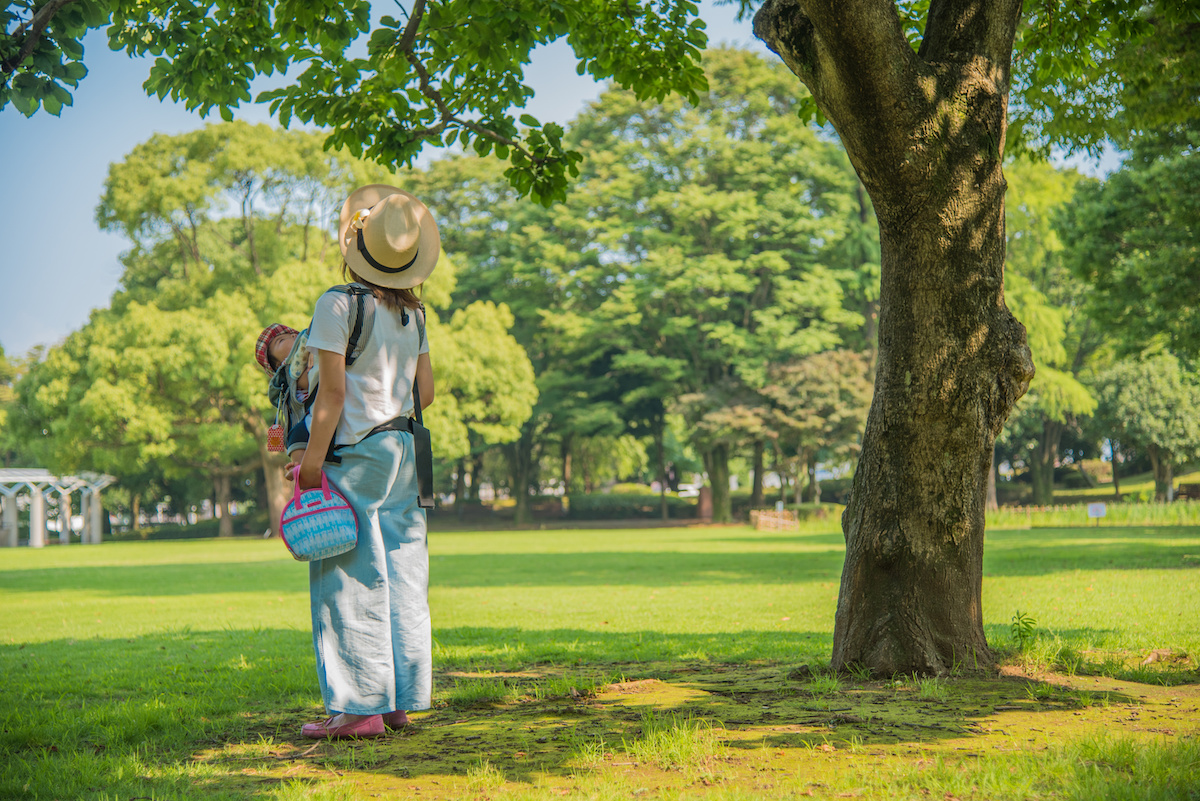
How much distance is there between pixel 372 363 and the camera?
13.3ft

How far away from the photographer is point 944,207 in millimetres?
4543

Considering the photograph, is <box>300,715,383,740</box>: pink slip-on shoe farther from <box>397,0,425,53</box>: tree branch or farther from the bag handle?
<box>397,0,425,53</box>: tree branch

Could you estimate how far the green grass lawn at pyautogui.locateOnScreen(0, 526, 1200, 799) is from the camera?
3.46 metres

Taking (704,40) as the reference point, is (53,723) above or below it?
below

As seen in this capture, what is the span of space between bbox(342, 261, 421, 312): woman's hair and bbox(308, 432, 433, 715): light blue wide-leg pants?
577 millimetres

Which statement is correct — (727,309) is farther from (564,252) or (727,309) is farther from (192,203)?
(192,203)

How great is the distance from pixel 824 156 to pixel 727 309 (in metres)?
7.37

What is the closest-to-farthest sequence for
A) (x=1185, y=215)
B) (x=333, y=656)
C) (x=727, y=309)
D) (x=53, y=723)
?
(x=333, y=656)
(x=53, y=723)
(x=1185, y=215)
(x=727, y=309)

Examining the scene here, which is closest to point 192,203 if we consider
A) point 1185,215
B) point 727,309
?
point 727,309

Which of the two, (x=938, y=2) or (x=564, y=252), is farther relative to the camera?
(x=564, y=252)

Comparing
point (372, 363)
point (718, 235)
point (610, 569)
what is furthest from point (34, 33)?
point (718, 235)

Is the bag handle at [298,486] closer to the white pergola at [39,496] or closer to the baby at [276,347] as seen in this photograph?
the baby at [276,347]

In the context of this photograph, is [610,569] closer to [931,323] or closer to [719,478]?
[931,323]

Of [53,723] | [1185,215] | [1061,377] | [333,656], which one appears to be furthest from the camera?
[1061,377]
